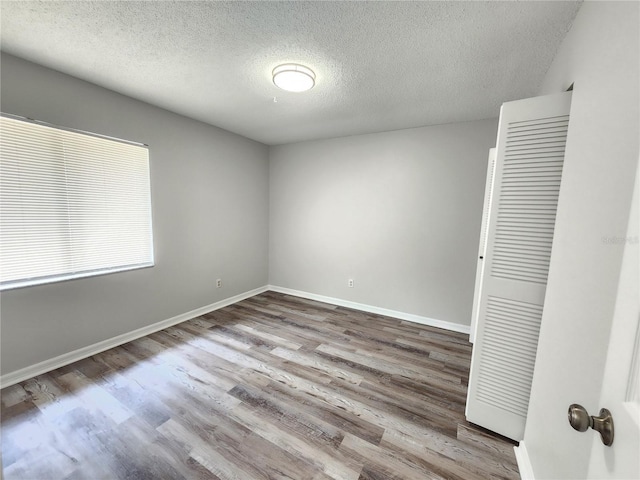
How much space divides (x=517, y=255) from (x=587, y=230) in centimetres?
52

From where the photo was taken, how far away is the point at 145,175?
273 centimetres

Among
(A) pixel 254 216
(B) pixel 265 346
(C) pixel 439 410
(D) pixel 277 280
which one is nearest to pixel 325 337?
(B) pixel 265 346

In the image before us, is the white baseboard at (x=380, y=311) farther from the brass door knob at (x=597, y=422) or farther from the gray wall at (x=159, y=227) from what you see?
the brass door knob at (x=597, y=422)

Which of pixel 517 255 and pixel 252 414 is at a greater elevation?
pixel 517 255

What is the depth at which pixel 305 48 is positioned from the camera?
5.57 feet

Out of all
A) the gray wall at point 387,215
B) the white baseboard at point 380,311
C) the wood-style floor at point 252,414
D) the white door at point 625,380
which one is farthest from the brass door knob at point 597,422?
the white baseboard at point 380,311

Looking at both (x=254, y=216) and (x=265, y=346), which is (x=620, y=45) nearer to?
(x=265, y=346)

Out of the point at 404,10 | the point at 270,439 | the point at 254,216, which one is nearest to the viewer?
the point at 404,10

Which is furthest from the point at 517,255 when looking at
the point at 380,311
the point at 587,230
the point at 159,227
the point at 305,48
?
the point at 159,227

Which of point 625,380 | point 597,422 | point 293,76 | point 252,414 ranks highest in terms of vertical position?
point 293,76

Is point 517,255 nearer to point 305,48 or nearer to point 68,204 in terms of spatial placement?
point 305,48

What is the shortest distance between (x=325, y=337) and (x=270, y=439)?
4.56 feet

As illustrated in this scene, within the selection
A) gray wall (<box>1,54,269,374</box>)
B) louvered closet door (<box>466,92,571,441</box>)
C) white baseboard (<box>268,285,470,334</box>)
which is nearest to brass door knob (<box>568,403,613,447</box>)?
louvered closet door (<box>466,92,571,441</box>)

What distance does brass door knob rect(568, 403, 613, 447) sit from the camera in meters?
0.53
